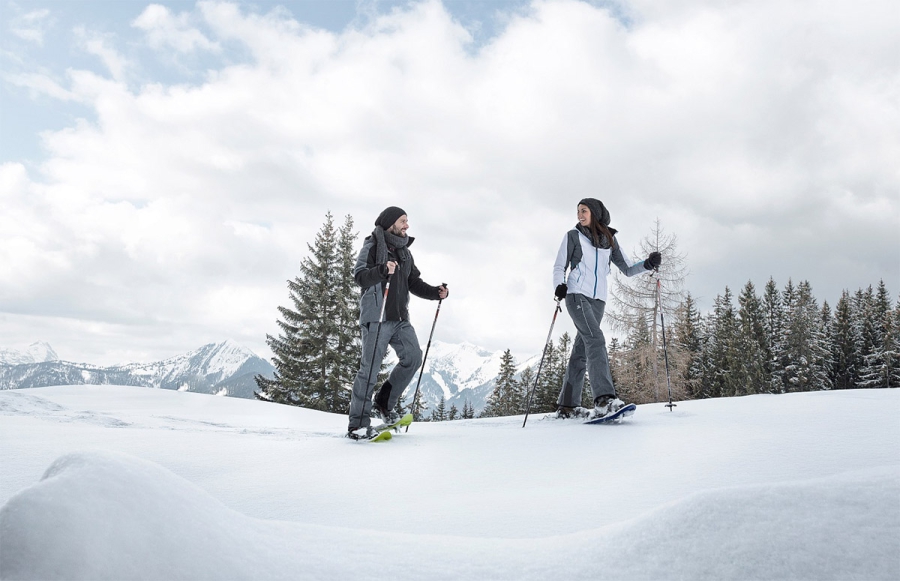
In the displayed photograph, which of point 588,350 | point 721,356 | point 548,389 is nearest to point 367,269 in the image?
point 588,350

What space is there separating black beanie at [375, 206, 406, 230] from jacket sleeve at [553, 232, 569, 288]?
190 cm

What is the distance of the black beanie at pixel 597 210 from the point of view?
5992mm

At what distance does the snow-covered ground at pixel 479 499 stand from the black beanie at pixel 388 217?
2310mm

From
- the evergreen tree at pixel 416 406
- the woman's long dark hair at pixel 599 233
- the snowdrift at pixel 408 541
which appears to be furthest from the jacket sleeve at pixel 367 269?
the snowdrift at pixel 408 541

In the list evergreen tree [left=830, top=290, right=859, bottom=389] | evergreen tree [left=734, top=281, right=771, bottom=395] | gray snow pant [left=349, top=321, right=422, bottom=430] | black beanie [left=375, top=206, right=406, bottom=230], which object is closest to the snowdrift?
gray snow pant [left=349, top=321, right=422, bottom=430]

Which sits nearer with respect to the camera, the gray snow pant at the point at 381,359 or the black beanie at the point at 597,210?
the gray snow pant at the point at 381,359

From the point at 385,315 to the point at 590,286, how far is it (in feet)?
7.70

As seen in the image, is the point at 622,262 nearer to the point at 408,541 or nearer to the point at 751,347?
the point at 408,541

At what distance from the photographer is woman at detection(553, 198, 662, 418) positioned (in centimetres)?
559

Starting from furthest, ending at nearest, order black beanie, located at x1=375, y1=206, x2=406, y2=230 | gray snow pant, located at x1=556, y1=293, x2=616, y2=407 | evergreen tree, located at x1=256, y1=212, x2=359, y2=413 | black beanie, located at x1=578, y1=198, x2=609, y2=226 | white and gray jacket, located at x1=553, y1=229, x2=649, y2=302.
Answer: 1. evergreen tree, located at x1=256, y1=212, x2=359, y2=413
2. black beanie, located at x1=578, y1=198, x2=609, y2=226
3. white and gray jacket, located at x1=553, y1=229, x2=649, y2=302
4. black beanie, located at x1=375, y1=206, x2=406, y2=230
5. gray snow pant, located at x1=556, y1=293, x2=616, y2=407

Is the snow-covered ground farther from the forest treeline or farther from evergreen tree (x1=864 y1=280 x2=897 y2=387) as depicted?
evergreen tree (x1=864 y1=280 x2=897 y2=387)

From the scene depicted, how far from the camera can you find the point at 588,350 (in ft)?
18.6

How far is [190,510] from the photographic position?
1.30 m

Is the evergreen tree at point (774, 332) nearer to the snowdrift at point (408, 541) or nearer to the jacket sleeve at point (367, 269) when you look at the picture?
the jacket sleeve at point (367, 269)
